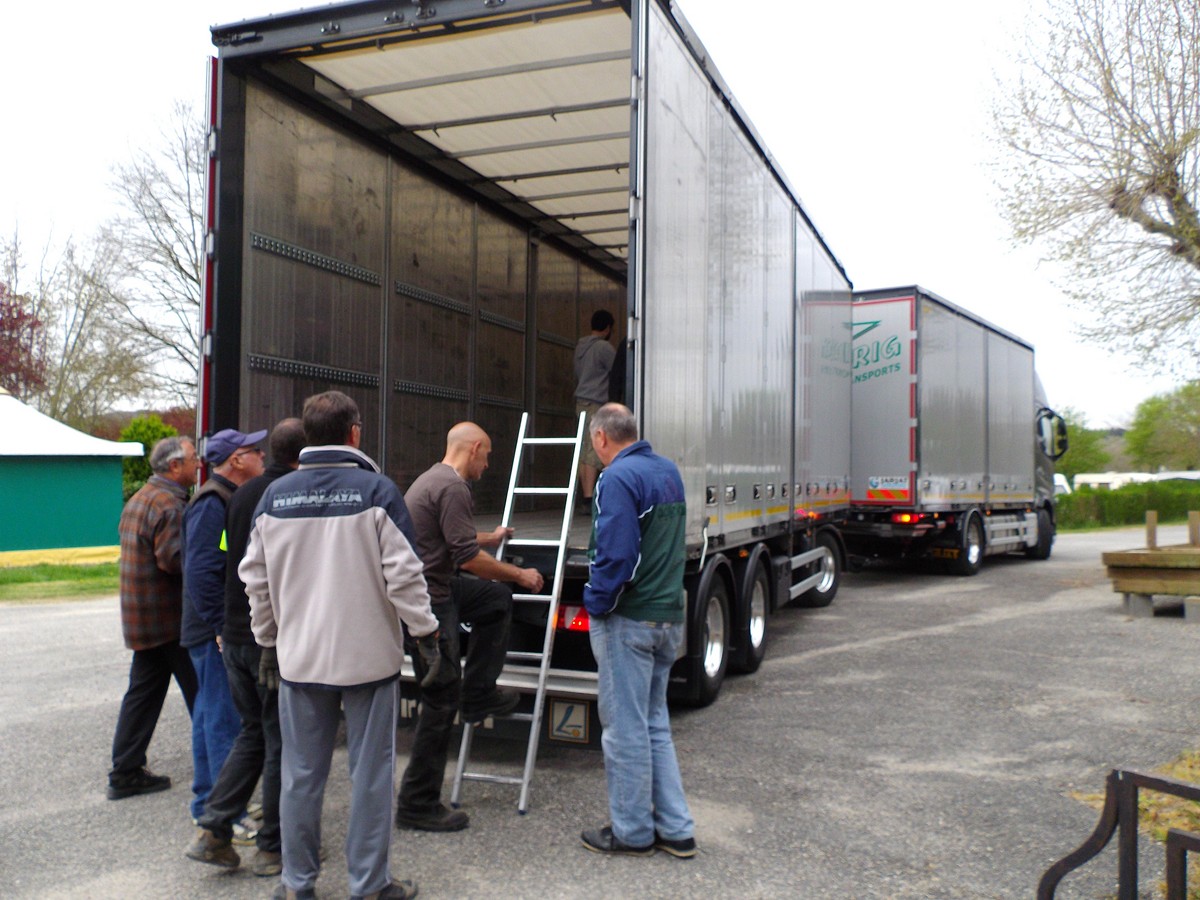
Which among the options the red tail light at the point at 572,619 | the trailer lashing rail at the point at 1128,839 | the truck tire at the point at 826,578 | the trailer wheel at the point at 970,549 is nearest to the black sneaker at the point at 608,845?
the red tail light at the point at 572,619

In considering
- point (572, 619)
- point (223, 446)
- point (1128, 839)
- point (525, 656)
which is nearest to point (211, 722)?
point (223, 446)

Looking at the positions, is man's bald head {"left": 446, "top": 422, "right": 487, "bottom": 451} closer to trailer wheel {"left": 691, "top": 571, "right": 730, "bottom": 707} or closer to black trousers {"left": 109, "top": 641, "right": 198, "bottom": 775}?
black trousers {"left": 109, "top": 641, "right": 198, "bottom": 775}

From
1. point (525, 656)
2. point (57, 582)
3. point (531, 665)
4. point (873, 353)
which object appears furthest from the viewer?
point (57, 582)

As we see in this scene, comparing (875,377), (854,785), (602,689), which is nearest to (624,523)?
(602,689)

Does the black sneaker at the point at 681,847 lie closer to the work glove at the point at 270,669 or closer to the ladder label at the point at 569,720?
the ladder label at the point at 569,720

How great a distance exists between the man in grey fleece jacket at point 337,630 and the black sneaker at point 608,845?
92cm

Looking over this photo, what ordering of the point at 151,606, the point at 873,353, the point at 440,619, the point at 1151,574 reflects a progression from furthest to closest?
1. the point at 873,353
2. the point at 1151,574
3. the point at 151,606
4. the point at 440,619

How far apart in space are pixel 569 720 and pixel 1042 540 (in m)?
15.9

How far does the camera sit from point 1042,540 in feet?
61.1

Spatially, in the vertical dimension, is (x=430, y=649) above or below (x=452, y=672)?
above

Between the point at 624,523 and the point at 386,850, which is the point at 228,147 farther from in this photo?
the point at 386,850

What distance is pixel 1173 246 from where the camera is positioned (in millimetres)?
13898

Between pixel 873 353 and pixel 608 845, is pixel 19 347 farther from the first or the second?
pixel 608 845

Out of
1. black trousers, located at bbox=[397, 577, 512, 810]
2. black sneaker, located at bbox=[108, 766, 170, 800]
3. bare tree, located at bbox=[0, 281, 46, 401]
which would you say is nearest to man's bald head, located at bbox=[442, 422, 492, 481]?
black trousers, located at bbox=[397, 577, 512, 810]
